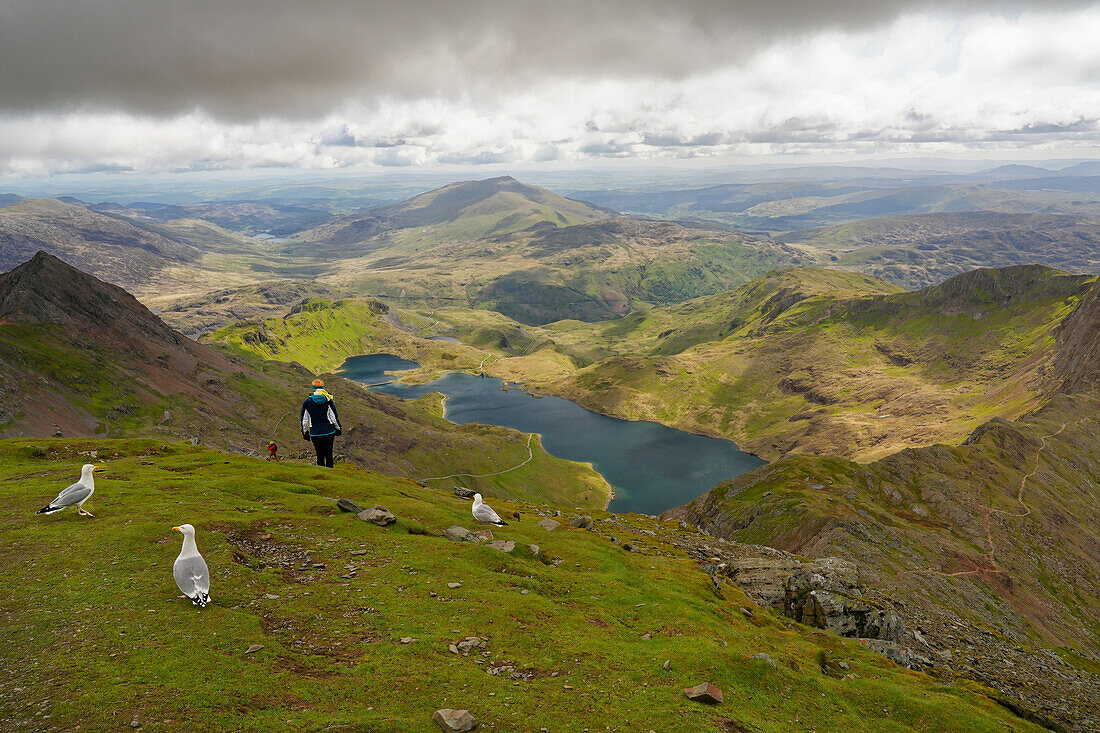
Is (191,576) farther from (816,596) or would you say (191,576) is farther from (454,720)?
(816,596)

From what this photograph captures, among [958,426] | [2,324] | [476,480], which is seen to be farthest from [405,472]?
[958,426]

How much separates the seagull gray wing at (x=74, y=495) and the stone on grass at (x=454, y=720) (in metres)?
24.3

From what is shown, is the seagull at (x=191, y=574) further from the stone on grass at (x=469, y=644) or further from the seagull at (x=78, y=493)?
the seagull at (x=78, y=493)

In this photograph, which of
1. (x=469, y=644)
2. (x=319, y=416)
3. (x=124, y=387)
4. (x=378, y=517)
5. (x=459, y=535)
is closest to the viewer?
(x=469, y=644)

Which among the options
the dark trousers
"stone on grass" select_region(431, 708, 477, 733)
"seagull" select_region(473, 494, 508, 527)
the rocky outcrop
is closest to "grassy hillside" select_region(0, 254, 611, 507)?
the dark trousers

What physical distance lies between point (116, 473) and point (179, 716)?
35.9 meters

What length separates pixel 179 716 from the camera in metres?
14.4

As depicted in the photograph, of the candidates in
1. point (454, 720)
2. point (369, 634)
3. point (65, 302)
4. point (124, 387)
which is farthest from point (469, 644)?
point (65, 302)

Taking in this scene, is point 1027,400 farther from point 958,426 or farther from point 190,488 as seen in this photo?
point 190,488

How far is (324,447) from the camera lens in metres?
43.8

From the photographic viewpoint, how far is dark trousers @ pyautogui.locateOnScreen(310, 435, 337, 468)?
41.4 meters

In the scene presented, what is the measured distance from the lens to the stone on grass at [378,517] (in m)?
33.5

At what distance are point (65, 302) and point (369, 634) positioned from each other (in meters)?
201

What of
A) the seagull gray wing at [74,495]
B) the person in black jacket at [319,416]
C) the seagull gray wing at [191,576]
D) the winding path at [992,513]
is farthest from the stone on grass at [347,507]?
the winding path at [992,513]
